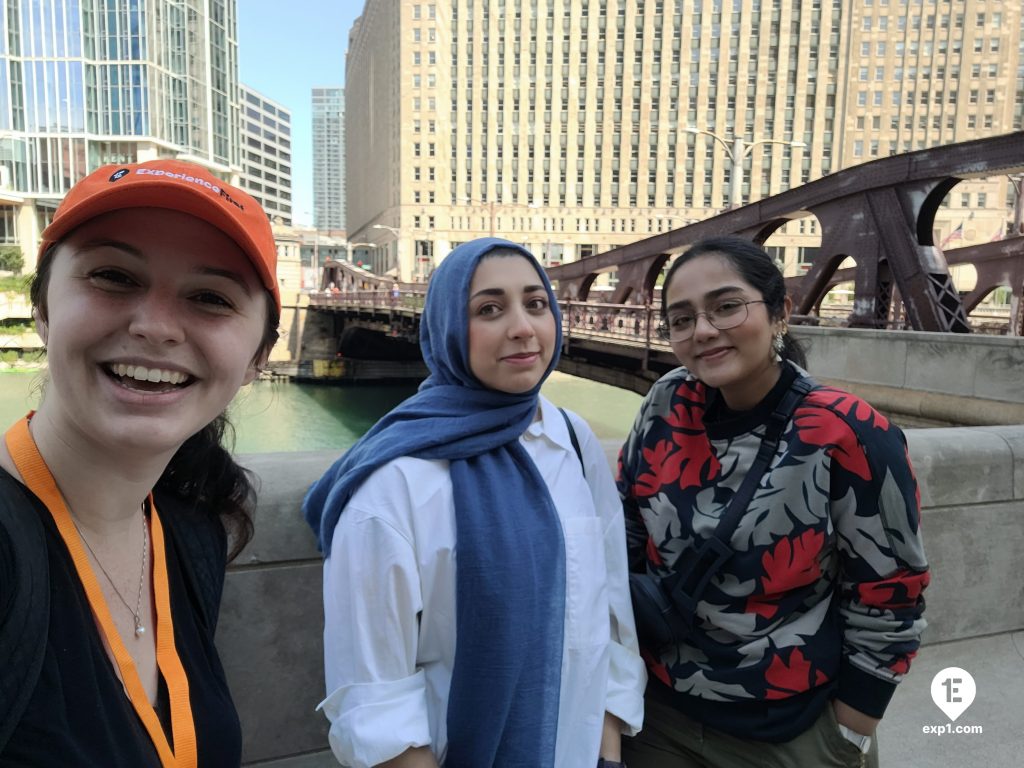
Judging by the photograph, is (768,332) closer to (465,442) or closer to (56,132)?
(465,442)

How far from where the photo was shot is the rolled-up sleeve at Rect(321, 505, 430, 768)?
1320mm

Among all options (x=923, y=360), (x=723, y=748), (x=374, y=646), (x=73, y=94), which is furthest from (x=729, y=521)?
(x=73, y=94)

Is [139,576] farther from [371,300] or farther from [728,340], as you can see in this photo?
[371,300]

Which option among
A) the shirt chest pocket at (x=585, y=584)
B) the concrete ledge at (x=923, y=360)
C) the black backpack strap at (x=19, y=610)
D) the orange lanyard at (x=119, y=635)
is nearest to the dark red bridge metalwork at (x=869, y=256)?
the concrete ledge at (x=923, y=360)

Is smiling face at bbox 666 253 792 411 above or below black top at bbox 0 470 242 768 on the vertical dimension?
above

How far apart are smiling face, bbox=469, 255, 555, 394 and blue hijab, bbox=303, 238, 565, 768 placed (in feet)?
0.08

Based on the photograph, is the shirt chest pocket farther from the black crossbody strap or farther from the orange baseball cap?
the orange baseball cap

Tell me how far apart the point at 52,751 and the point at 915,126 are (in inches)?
3716

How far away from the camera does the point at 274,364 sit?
39281 mm

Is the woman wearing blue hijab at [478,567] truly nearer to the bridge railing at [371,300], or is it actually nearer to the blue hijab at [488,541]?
the blue hijab at [488,541]

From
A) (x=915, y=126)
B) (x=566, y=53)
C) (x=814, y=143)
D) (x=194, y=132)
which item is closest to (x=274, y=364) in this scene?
(x=194, y=132)

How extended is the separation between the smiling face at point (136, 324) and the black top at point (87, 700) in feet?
0.50

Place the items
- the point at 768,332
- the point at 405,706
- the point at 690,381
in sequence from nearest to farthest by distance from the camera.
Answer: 1. the point at 405,706
2. the point at 768,332
3. the point at 690,381

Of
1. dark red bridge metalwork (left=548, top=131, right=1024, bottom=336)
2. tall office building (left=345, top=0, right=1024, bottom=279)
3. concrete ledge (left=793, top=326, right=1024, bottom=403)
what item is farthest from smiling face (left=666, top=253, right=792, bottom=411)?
tall office building (left=345, top=0, right=1024, bottom=279)
